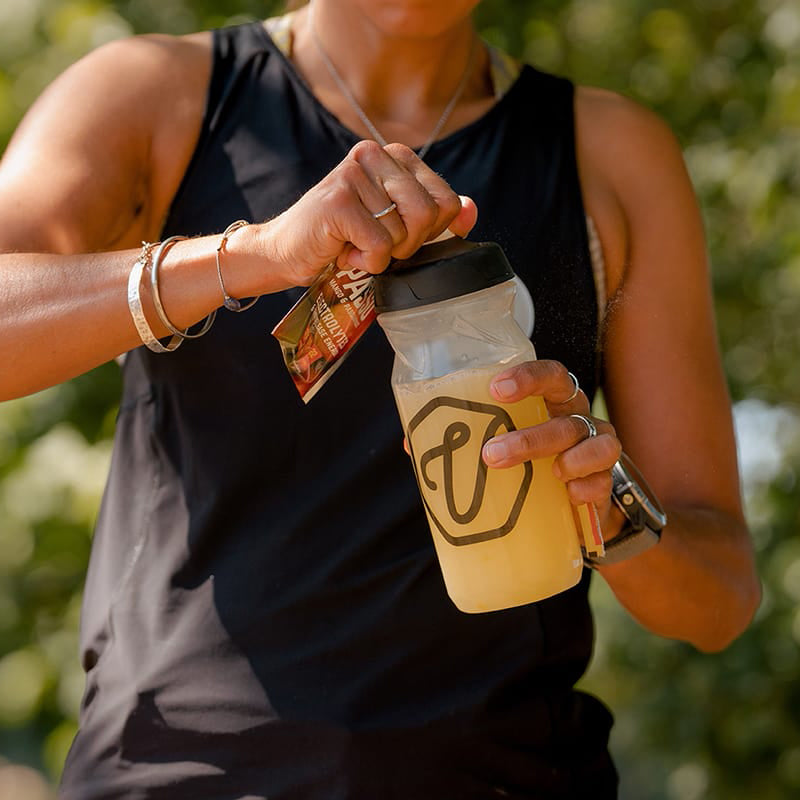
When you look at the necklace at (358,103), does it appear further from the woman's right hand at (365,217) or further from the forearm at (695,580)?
the forearm at (695,580)

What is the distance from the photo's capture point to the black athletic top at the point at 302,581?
1.40m

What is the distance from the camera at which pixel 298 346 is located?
3.74ft

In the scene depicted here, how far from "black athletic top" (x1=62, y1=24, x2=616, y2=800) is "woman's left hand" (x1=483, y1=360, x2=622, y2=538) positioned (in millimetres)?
279

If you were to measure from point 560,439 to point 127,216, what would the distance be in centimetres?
61

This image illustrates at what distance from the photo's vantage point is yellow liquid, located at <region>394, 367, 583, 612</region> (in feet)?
3.67

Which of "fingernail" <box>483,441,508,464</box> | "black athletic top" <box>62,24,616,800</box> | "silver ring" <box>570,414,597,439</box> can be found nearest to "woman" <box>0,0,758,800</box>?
"black athletic top" <box>62,24,616,800</box>

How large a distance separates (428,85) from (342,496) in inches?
21.1

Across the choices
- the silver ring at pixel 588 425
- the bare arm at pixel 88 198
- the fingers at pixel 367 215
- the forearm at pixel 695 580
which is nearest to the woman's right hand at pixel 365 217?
the fingers at pixel 367 215

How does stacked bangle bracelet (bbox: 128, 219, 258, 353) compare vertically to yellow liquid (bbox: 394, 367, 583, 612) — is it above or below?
above

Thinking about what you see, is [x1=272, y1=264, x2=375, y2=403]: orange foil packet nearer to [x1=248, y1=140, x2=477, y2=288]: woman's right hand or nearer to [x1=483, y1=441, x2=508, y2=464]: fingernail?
[x1=248, y1=140, x2=477, y2=288]: woman's right hand

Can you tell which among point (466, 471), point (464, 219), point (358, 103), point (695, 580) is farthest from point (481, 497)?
point (358, 103)

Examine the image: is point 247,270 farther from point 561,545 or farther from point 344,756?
point 344,756

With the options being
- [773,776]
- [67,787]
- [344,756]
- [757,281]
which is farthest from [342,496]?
[773,776]

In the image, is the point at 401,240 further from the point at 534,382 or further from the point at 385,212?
the point at 534,382
